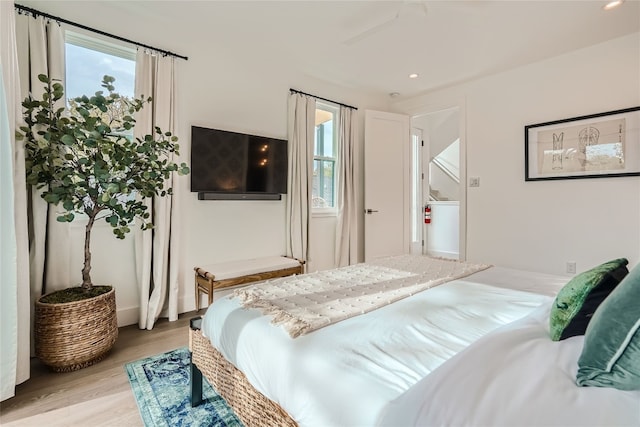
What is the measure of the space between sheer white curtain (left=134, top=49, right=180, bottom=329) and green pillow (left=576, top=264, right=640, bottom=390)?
109 inches

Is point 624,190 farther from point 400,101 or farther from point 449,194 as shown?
point 449,194

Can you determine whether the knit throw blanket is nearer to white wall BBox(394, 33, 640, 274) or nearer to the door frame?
white wall BBox(394, 33, 640, 274)

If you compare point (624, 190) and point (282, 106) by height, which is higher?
point (282, 106)

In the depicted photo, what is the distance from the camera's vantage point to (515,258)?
3.59m

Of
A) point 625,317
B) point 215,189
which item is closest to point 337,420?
point 625,317

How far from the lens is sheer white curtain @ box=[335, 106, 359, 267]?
414cm

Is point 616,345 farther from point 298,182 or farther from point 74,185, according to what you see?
point 298,182

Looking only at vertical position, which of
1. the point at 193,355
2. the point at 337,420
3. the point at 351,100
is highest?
the point at 351,100

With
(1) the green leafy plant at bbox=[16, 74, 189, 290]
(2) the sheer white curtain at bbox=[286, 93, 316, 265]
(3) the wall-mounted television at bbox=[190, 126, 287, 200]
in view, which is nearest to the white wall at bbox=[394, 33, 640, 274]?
(2) the sheer white curtain at bbox=[286, 93, 316, 265]

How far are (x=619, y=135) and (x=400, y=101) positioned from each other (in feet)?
8.52

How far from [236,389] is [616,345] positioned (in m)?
1.20

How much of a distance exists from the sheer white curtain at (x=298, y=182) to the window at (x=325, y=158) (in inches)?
12.8

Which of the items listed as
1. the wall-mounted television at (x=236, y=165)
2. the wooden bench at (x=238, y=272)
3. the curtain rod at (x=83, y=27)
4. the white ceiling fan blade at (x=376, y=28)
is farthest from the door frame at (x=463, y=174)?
the curtain rod at (x=83, y=27)

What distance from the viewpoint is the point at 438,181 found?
20.9 ft
